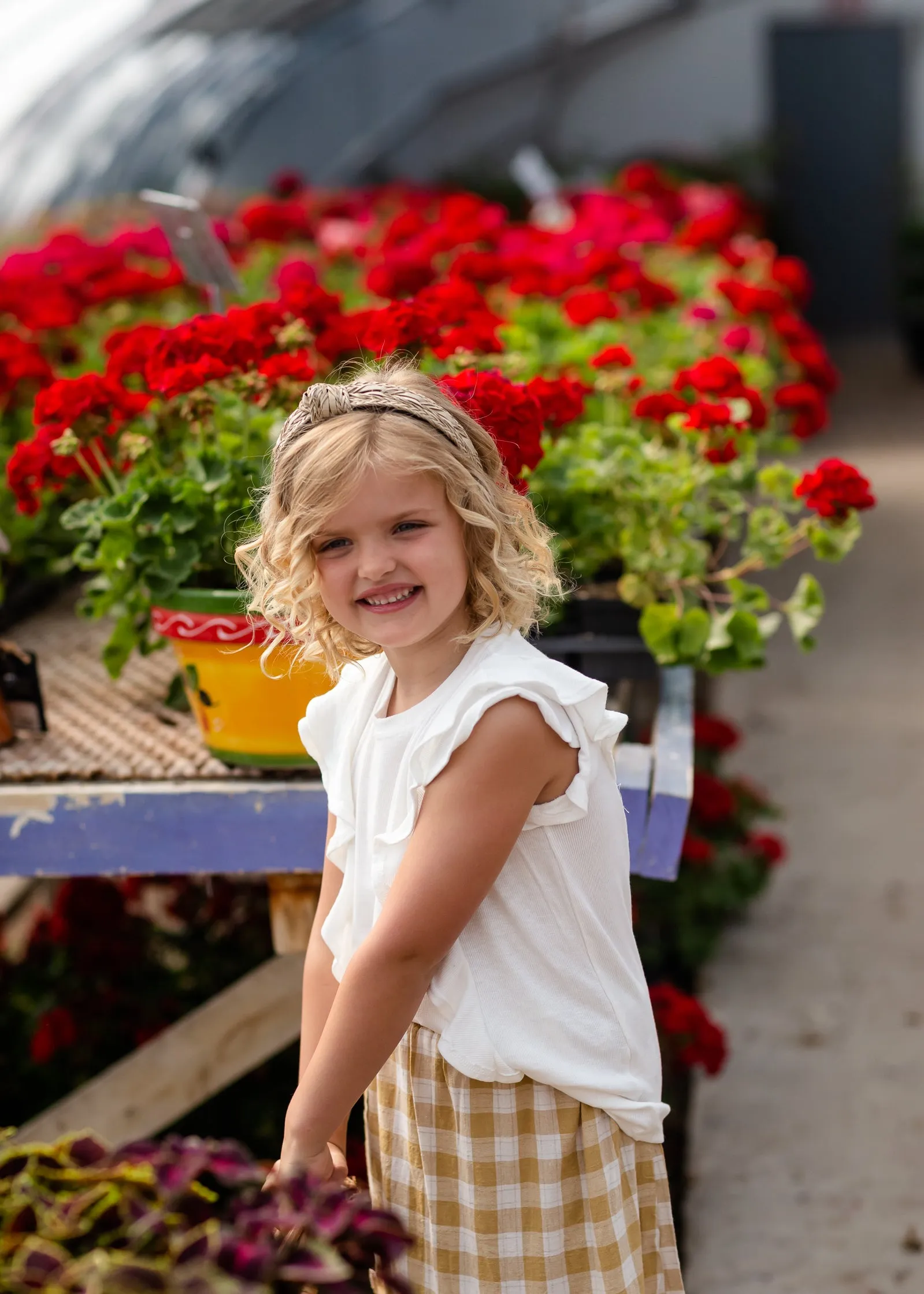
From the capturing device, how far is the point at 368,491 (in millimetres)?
1209

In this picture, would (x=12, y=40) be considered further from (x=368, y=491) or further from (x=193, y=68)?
(x=368, y=491)

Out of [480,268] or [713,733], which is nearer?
[713,733]

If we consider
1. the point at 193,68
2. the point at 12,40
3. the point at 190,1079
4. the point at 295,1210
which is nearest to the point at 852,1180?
the point at 190,1079

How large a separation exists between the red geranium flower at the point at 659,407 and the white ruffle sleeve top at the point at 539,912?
1.01m

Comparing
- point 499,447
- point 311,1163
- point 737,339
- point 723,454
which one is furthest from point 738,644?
point 737,339

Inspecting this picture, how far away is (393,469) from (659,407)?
1105 mm

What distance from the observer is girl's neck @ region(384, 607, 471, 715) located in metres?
1.29

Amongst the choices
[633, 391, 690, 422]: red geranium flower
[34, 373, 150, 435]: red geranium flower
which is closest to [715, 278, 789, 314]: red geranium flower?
[633, 391, 690, 422]: red geranium flower

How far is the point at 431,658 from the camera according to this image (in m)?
1.29

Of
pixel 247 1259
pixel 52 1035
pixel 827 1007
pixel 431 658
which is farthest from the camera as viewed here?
pixel 827 1007

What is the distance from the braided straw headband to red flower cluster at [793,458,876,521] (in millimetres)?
794

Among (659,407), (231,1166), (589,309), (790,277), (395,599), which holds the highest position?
(395,599)

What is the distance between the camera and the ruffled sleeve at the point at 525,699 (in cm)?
120

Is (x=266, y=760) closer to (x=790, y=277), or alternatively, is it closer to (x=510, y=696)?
(x=510, y=696)
